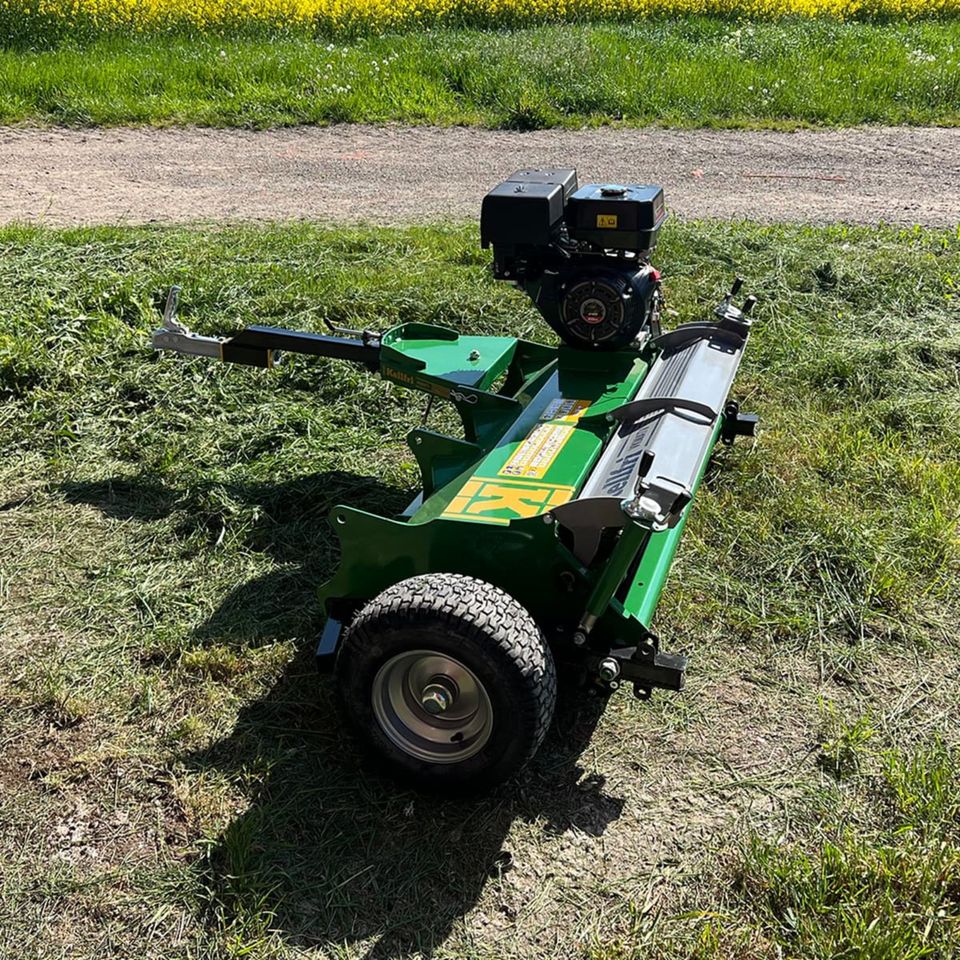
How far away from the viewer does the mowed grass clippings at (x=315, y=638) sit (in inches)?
113

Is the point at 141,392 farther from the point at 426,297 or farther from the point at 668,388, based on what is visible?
the point at 668,388

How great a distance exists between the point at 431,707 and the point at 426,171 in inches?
323

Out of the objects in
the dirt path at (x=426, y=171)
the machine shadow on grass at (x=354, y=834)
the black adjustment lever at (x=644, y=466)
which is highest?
the black adjustment lever at (x=644, y=466)

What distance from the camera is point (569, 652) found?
126 inches

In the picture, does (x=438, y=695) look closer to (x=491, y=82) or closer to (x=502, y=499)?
(x=502, y=499)

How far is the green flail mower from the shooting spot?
2.91 metres

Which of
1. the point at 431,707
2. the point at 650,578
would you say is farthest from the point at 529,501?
the point at 431,707

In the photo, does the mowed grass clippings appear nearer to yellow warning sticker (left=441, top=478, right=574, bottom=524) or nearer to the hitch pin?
the hitch pin

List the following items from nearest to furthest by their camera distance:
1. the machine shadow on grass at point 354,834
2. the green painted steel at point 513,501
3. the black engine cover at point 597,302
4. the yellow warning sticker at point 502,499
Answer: the machine shadow on grass at point 354,834 < the green painted steel at point 513,501 < the yellow warning sticker at point 502,499 < the black engine cover at point 597,302

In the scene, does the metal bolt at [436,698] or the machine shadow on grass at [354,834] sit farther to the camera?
the metal bolt at [436,698]

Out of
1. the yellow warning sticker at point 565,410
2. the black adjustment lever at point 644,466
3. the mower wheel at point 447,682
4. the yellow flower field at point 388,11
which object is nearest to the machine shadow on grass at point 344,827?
the mower wheel at point 447,682

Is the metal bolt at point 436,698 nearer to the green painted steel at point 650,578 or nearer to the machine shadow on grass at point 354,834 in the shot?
the machine shadow on grass at point 354,834

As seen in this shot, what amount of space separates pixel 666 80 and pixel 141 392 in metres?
9.33

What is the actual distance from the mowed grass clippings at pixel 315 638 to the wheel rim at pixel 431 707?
0.71ft
